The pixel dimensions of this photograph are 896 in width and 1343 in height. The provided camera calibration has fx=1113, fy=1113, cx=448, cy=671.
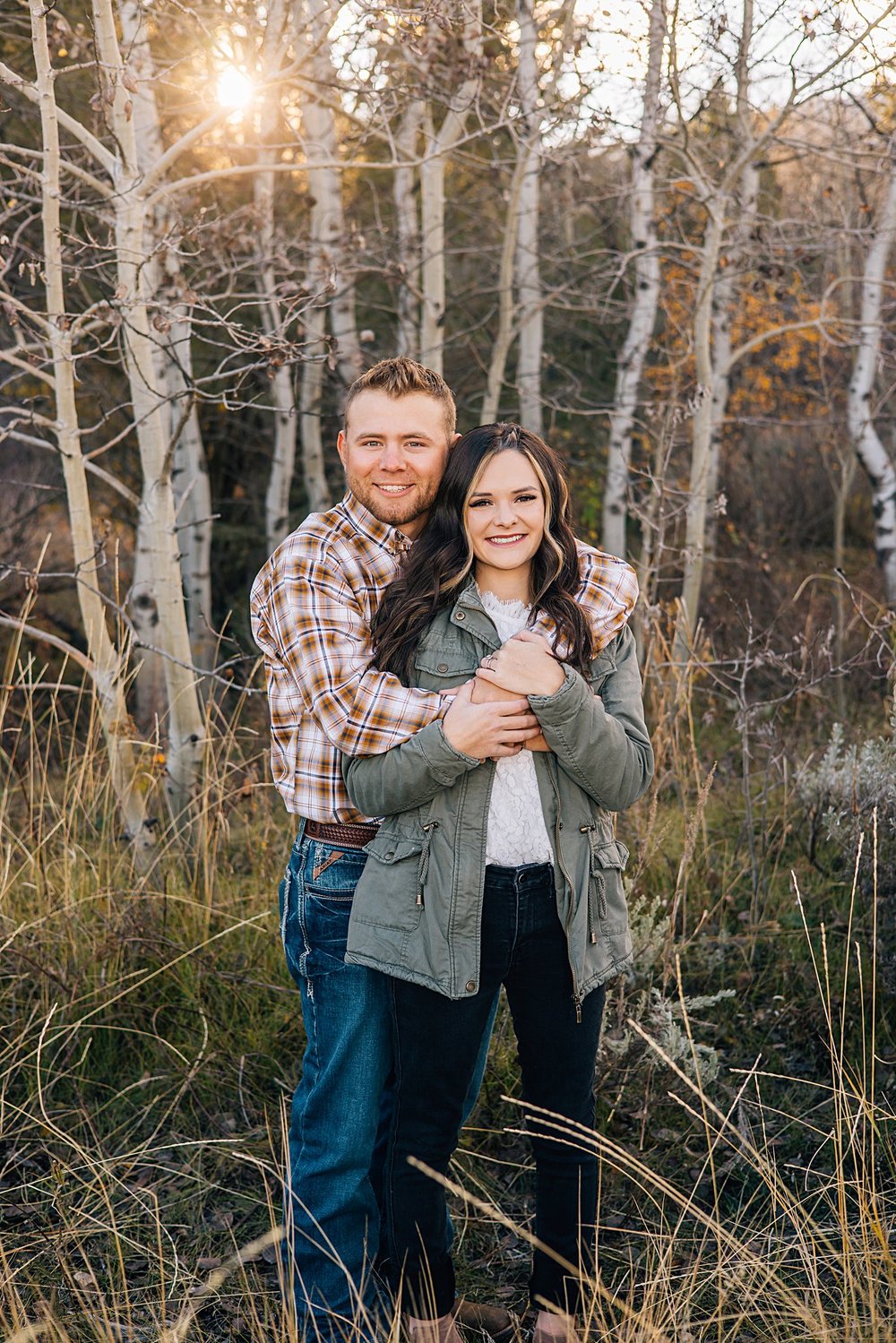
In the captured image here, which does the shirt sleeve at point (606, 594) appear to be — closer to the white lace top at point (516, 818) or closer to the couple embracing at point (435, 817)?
the couple embracing at point (435, 817)

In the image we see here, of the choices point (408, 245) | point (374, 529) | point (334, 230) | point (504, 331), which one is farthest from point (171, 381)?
point (374, 529)

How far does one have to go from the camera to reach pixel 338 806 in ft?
7.51

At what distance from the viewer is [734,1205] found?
2.96 metres

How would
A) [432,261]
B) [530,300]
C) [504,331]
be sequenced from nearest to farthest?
[432,261] → [504,331] → [530,300]

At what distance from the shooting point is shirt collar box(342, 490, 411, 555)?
236 centimetres

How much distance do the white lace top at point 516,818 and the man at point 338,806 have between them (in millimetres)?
304

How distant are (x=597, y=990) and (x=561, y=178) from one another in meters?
7.75

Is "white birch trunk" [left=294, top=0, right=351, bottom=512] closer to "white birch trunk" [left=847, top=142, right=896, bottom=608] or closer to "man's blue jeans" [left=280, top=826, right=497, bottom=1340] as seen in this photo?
"white birch trunk" [left=847, top=142, right=896, bottom=608]

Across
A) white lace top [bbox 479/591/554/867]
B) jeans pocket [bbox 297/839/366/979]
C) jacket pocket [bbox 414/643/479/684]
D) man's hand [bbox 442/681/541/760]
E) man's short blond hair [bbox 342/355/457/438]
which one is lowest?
jeans pocket [bbox 297/839/366/979]

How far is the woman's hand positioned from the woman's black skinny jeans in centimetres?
37

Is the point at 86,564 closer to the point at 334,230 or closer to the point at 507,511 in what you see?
the point at 507,511

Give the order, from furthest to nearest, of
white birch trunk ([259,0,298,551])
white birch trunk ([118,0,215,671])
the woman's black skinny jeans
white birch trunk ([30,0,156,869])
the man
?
white birch trunk ([259,0,298,551]) < white birch trunk ([118,0,215,671]) < white birch trunk ([30,0,156,869]) < the man < the woman's black skinny jeans

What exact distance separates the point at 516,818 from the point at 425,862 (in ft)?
0.65

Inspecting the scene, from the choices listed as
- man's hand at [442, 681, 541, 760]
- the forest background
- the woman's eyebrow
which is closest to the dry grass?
the forest background
